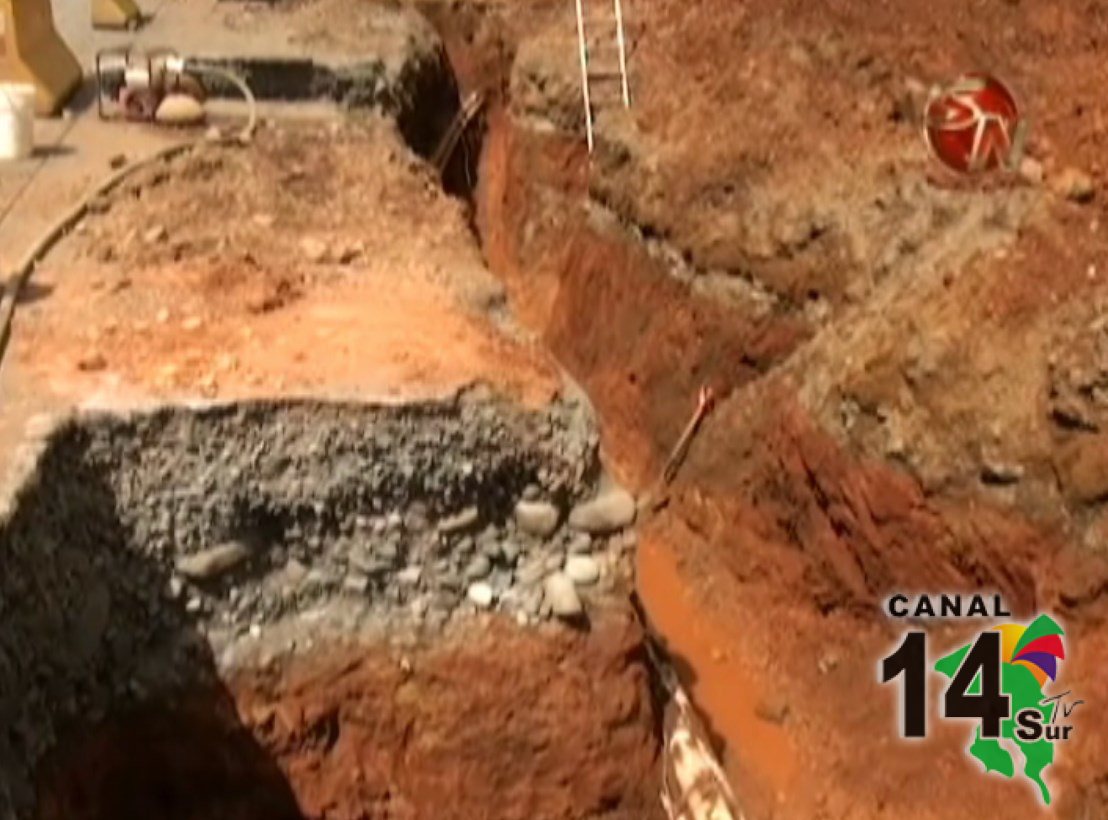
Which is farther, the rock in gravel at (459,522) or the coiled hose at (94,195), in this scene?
the coiled hose at (94,195)

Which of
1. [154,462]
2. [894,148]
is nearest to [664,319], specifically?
[894,148]

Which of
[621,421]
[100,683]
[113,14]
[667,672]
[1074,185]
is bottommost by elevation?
[621,421]

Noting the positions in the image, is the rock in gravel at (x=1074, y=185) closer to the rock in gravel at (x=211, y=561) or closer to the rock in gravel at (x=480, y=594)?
the rock in gravel at (x=480, y=594)

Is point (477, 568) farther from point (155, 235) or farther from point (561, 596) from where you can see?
point (155, 235)

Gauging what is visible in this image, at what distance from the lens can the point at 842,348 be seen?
5742 millimetres

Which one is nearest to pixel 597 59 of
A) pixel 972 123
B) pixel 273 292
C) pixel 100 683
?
pixel 972 123

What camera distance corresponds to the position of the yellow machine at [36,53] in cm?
574

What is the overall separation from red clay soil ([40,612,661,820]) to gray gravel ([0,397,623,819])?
0.37 ft

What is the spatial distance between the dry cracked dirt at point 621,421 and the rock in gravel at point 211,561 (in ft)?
0.12

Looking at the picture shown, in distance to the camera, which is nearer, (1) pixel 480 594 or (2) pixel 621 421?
(1) pixel 480 594

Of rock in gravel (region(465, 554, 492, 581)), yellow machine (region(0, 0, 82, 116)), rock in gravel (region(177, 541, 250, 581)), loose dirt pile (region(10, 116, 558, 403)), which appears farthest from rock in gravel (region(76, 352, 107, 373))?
yellow machine (region(0, 0, 82, 116))

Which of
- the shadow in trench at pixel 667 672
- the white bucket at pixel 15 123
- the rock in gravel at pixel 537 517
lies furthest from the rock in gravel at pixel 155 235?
the shadow in trench at pixel 667 672

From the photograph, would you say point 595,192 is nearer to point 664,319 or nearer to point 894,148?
point 664,319

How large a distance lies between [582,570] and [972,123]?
8.13 ft
